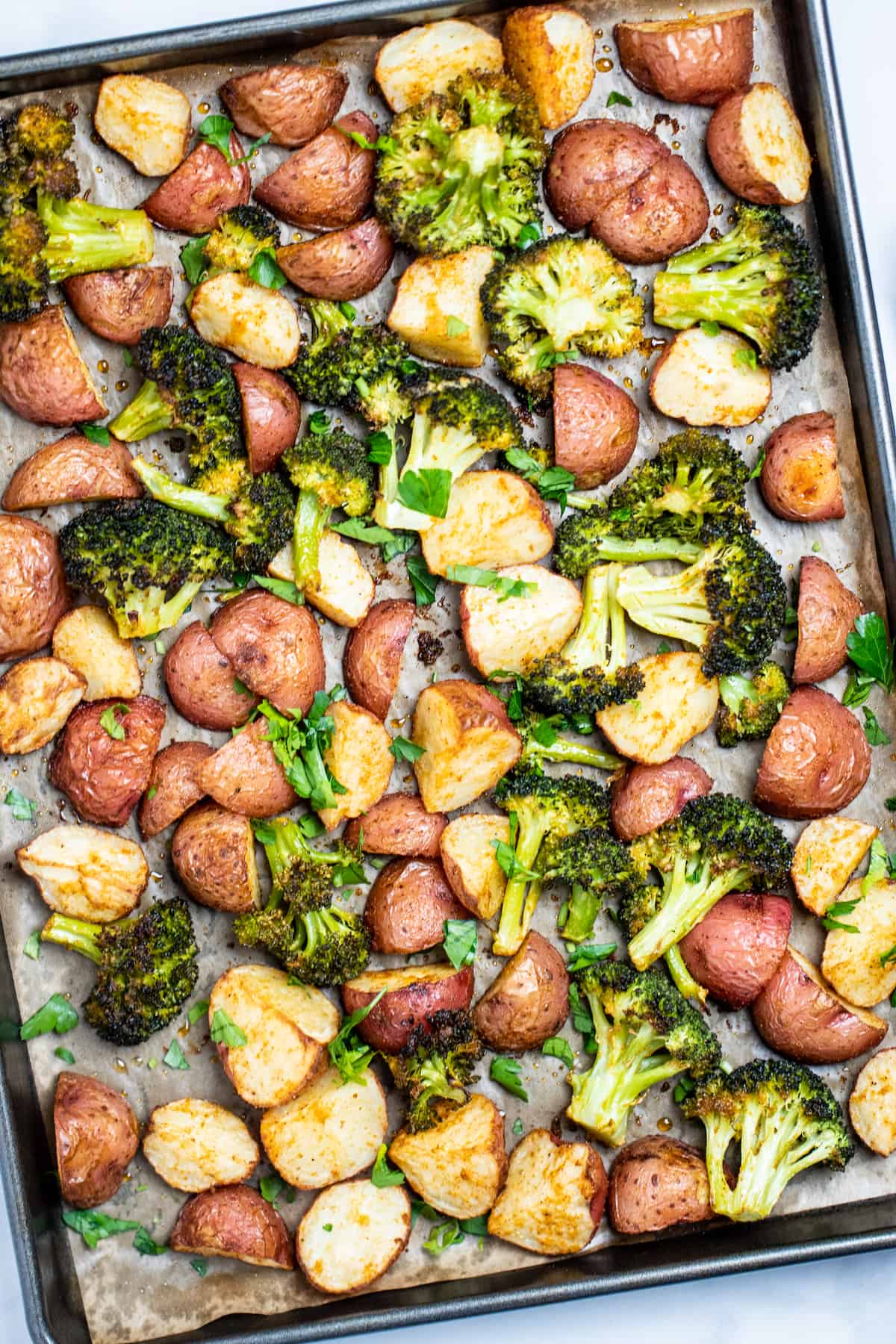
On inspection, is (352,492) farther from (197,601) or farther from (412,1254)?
(412,1254)

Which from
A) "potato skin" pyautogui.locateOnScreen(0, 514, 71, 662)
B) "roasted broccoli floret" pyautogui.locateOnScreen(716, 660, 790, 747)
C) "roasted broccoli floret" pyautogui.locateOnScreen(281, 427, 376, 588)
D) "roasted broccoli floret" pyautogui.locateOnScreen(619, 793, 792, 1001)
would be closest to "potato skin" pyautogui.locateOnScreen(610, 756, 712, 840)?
"roasted broccoli floret" pyautogui.locateOnScreen(619, 793, 792, 1001)

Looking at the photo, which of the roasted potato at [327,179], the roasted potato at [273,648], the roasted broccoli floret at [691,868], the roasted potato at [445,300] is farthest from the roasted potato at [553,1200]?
the roasted potato at [327,179]

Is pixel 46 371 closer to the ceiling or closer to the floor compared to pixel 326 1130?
closer to the ceiling

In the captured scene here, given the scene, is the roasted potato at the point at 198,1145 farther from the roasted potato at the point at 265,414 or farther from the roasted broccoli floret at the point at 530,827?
the roasted potato at the point at 265,414

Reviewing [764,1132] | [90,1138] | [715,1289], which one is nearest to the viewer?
[90,1138]

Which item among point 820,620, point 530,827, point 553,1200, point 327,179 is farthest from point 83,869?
point 820,620

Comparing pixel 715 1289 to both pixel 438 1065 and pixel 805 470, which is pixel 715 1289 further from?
pixel 805 470

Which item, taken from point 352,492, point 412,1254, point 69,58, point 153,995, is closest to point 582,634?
point 352,492
